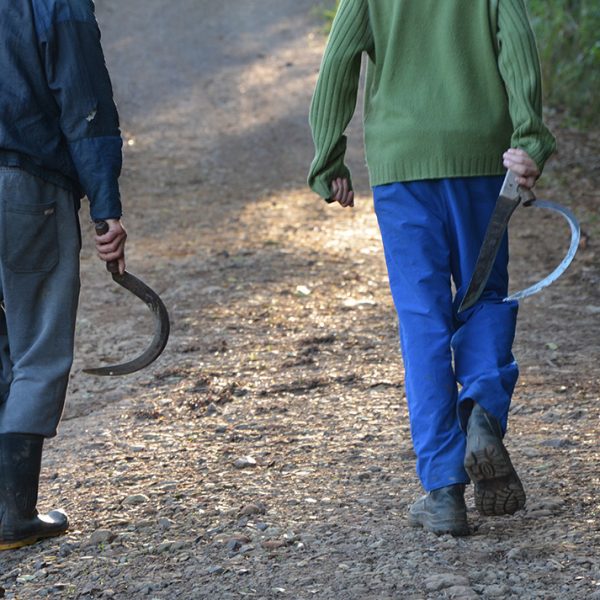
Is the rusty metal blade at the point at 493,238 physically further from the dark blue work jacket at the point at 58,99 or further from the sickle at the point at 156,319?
the dark blue work jacket at the point at 58,99

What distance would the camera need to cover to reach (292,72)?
44.2ft

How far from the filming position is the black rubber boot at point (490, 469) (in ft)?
10.0

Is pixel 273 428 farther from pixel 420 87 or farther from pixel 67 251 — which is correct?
pixel 420 87

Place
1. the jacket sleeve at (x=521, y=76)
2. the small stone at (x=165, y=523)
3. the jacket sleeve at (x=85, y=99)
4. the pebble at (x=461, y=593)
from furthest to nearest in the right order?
the small stone at (x=165, y=523) → the jacket sleeve at (x=85, y=99) → the jacket sleeve at (x=521, y=76) → the pebble at (x=461, y=593)

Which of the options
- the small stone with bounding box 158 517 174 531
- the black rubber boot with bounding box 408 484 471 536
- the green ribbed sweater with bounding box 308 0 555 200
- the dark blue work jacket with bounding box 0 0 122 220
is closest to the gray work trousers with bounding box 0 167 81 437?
the dark blue work jacket with bounding box 0 0 122 220

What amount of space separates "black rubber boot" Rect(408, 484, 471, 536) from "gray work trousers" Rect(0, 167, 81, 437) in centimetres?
125

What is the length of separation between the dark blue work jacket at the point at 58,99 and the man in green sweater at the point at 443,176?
2.20 feet

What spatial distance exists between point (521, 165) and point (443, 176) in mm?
242

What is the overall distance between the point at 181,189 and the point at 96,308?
3.13 meters

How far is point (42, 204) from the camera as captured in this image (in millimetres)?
3428

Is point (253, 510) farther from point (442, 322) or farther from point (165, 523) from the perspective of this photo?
point (442, 322)

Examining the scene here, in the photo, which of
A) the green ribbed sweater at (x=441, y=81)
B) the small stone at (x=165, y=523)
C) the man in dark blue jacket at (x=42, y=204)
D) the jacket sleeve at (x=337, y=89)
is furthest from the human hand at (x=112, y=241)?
the small stone at (x=165, y=523)

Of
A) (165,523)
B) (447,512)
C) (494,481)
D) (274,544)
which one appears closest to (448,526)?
(447,512)

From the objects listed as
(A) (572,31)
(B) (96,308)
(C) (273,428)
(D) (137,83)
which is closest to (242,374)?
(C) (273,428)
